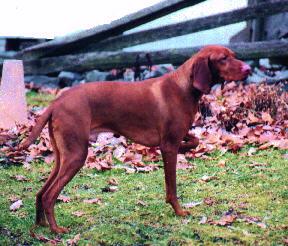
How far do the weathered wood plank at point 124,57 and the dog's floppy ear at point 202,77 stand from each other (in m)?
4.61

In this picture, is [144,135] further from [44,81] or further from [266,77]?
[44,81]

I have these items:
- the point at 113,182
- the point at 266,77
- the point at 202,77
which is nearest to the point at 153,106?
the point at 202,77

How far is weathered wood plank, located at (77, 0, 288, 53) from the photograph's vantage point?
29.9ft

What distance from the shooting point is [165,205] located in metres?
5.01

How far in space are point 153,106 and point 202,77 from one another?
454 millimetres

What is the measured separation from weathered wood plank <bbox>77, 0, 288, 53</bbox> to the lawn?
3307mm

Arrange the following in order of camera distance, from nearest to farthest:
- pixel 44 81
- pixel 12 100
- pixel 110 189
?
pixel 110 189, pixel 12 100, pixel 44 81

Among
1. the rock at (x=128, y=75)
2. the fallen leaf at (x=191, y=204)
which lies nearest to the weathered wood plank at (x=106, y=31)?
the rock at (x=128, y=75)

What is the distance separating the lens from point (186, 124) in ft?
15.4

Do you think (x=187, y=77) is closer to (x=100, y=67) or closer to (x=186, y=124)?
(x=186, y=124)

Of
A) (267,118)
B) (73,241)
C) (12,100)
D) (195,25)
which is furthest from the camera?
(195,25)


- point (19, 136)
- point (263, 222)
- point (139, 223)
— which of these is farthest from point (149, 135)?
point (19, 136)

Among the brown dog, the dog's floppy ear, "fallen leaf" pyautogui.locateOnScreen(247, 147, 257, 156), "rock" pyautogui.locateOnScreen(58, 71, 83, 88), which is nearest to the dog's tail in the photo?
the brown dog

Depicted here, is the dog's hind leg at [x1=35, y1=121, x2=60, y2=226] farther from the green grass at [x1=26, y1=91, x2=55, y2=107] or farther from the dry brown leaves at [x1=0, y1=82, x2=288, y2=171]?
the green grass at [x1=26, y1=91, x2=55, y2=107]
